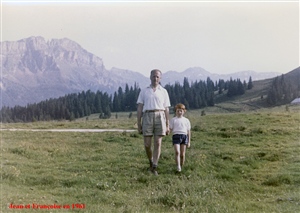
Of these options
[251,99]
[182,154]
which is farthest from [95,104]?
[182,154]

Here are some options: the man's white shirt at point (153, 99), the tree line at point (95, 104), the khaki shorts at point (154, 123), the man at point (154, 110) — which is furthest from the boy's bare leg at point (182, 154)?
the tree line at point (95, 104)

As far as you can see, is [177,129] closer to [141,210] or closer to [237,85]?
[141,210]

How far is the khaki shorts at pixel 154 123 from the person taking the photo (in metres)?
9.73

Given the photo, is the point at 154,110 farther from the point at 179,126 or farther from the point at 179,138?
the point at 179,138

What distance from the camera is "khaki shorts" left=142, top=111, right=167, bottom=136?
9727 millimetres

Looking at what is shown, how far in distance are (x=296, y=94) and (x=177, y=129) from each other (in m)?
155

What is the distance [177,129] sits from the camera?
10438 millimetres

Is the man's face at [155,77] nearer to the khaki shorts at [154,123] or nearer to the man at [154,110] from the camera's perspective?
the man at [154,110]

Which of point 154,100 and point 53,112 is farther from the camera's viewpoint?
point 53,112

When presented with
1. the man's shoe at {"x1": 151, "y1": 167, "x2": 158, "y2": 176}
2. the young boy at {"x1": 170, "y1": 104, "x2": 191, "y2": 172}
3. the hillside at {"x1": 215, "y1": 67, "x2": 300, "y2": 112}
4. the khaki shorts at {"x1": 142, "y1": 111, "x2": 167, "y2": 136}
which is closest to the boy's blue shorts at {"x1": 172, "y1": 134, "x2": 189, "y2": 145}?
the young boy at {"x1": 170, "y1": 104, "x2": 191, "y2": 172}

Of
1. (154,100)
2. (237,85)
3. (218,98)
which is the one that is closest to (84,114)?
(218,98)

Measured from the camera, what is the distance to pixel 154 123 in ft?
32.1

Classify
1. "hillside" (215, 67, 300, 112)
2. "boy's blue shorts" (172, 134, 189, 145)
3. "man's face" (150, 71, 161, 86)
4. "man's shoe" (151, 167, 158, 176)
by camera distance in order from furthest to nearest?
"hillside" (215, 67, 300, 112) → "boy's blue shorts" (172, 134, 189, 145) → "man's shoe" (151, 167, 158, 176) → "man's face" (150, 71, 161, 86)

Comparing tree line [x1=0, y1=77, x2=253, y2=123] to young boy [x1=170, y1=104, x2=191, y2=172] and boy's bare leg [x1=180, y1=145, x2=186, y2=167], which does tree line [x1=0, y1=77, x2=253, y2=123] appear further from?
young boy [x1=170, y1=104, x2=191, y2=172]
